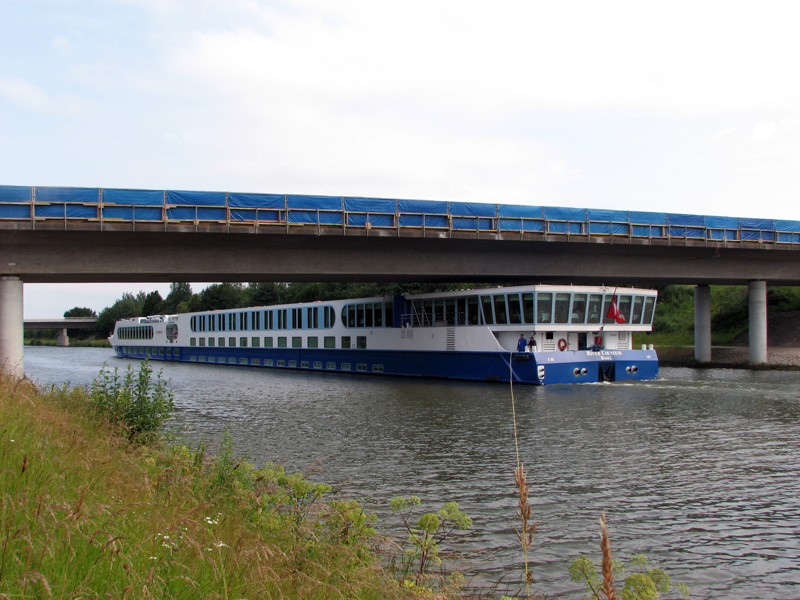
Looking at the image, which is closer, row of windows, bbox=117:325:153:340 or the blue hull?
the blue hull

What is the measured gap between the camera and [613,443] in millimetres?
15828

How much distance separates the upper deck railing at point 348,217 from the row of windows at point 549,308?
2.93 metres

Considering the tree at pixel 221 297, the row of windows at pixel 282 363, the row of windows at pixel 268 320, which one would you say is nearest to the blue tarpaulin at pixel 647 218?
the row of windows at pixel 282 363

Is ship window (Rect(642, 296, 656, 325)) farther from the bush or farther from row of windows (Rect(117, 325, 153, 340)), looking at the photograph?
row of windows (Rect(117, 325, 153, 340))

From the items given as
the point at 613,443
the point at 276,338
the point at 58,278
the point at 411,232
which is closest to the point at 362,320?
the point at 276,338

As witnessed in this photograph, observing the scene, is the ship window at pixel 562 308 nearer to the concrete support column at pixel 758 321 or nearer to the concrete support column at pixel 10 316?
the concrete support column at pixel 758 321

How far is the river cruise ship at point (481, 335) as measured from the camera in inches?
1261

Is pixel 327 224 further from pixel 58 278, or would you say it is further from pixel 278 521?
pixel 278 521

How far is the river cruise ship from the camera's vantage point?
32.0 metres

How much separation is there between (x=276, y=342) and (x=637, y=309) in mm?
27193

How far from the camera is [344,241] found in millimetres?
30234

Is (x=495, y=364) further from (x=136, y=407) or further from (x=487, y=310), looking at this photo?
(x=136, y=407)

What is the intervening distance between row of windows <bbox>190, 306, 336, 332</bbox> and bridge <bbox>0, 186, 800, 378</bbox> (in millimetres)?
13804

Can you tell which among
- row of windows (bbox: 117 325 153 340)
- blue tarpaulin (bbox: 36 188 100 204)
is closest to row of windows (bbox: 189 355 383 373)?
row of windows (bbox: 117 325 153 340)
